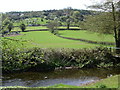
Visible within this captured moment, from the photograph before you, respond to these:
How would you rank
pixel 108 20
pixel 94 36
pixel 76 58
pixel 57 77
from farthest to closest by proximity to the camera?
1. pixel 94 36
2. pixel 108 20
3. pixel 76 58
4. pixel 57 77

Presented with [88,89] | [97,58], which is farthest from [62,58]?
[88,89]

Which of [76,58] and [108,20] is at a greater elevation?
[108,20]

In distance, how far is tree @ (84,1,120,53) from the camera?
28.7 meters

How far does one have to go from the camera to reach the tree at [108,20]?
28.7 meters

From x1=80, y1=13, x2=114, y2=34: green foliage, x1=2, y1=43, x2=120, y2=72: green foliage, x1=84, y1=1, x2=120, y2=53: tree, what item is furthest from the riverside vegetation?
x1=80, y1=13, x2=114, y2=34: green foliage

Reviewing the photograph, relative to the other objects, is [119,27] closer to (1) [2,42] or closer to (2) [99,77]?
(2) [99,77]

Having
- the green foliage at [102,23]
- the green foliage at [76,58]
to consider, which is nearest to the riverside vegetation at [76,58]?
the green foliage at [76,58]

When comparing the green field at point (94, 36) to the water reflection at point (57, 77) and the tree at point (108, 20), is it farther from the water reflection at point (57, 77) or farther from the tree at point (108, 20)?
the water reflection at point (57, 77)

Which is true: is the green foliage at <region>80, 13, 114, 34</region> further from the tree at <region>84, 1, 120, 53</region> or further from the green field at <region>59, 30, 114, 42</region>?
the green field at <region>59, 30, 114, 42</region>

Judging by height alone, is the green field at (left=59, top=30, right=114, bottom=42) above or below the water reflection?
above

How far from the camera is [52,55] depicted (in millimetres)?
27688

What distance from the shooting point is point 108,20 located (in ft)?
95.6

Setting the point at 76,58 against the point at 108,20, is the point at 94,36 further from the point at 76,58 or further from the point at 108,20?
the point at 76,58

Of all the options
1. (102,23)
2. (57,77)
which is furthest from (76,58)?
(102,23)
